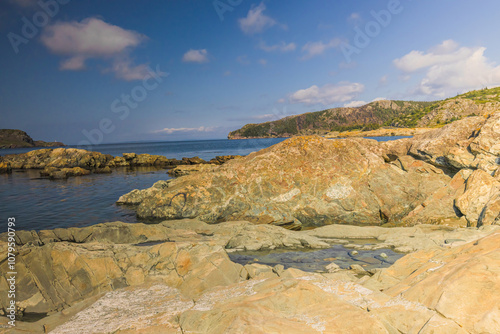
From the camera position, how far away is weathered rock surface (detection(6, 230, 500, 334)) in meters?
3.38

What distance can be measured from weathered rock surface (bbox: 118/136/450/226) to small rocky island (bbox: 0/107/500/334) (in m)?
0.05

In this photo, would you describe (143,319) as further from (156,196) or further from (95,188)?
(95,188)

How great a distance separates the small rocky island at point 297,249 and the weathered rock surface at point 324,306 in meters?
0.02

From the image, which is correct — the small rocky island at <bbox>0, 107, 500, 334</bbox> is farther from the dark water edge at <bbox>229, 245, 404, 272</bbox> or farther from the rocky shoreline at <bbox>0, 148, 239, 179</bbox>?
the rocky shoreline at <bbox>0, 148, 239, 179</bbox>

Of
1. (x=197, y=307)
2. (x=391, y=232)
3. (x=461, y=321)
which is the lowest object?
(x=391, y=232)

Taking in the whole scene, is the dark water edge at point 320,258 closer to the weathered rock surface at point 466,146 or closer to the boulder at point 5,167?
the weathered rock surface at point 466,146

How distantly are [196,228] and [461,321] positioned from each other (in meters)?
8.52

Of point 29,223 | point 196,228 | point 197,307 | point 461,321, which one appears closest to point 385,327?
point 461,321

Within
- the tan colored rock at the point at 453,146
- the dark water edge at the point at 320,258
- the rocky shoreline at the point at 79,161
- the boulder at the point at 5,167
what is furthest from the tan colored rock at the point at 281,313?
the boulder at the point at 5,167

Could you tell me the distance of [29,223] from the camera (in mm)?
12672

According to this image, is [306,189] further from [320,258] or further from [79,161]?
[79,161]

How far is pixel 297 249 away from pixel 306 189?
3.87 metres

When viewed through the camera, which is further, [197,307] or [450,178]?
[450,178]

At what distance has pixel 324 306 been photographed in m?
3.99
